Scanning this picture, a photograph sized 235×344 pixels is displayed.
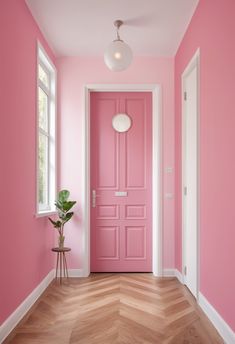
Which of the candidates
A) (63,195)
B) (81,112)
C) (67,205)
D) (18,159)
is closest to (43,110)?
(81,112)

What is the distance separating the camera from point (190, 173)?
13.1 feet

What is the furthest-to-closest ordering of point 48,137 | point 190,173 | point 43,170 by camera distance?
point 48,137 → point 43,170 → point 190,173

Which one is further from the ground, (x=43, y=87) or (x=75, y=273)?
(x=43, y=87)

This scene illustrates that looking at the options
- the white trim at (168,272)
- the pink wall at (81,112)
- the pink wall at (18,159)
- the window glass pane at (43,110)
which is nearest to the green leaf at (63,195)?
the pink wall at (81,112)

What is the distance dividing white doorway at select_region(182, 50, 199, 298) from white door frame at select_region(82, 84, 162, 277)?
57 centimetres

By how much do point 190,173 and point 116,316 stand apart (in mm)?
1594

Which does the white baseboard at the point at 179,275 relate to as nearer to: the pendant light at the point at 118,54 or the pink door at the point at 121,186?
the pink door at the point at 121,186

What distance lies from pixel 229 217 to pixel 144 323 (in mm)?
1142

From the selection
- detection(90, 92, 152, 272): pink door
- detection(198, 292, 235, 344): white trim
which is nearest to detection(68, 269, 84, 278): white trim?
detection(90, 92, 152, 272): pink door

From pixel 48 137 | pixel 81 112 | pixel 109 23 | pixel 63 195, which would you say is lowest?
pixel 63 195

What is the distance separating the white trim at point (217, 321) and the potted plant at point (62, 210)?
1796 millimetres

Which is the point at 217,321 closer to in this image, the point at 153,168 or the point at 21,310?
the point at 21,310

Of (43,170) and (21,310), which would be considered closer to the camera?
(21,310)

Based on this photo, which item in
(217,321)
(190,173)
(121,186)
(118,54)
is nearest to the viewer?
(217,321)
